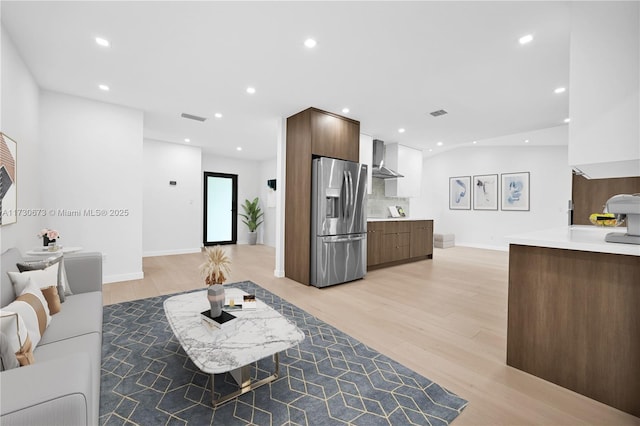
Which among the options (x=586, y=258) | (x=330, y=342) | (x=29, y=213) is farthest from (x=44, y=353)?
(x=586, y=258)

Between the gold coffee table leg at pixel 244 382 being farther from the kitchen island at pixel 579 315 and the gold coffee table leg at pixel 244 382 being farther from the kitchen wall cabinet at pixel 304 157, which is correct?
the kitchen wall cabinet at pixel 304 157

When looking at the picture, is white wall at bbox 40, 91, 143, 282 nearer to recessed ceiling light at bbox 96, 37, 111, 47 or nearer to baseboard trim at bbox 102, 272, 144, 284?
baseboard trim at bbox 102, 272, 144, 284

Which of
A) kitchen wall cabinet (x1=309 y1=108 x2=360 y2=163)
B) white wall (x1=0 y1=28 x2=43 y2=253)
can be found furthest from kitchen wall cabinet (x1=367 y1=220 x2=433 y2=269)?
white wall (x1=0 y1=28 x2=43 y2=253)

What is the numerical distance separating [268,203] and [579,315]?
23.7 feet

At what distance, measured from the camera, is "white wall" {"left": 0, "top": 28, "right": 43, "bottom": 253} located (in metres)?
2.36

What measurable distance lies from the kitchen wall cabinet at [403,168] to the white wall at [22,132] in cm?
585

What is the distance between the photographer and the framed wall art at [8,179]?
2.21m

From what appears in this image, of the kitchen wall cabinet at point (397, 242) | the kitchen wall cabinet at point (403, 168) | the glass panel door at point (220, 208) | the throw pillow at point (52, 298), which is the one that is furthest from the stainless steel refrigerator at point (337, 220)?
the glass panel door at point (220, 208)

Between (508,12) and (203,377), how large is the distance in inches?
135

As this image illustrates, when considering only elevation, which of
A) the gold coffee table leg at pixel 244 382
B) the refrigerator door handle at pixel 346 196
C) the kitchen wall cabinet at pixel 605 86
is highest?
the kitchen wall cabinet at pixel 605 86

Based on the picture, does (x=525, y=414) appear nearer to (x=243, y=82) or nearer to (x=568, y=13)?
(x=568, y=13)

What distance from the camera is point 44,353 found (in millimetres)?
1411

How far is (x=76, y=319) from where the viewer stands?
1793 mm

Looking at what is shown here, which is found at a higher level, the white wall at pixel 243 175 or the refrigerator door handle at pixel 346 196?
the white wall at pixel 243 175
